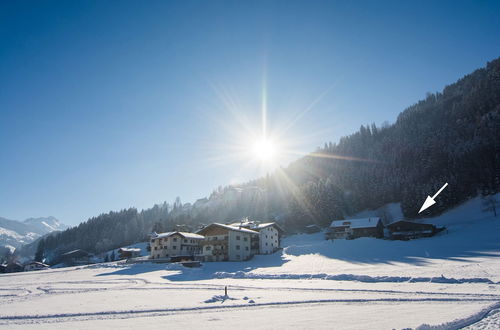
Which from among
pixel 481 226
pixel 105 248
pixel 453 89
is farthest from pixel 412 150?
pixel 105 248

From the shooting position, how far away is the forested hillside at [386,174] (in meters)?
93.6

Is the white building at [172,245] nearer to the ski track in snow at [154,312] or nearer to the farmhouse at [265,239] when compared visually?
the farmhouse at [265,239]

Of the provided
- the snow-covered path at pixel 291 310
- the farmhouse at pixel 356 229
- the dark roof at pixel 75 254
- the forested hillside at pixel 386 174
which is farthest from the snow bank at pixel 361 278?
the dark roof at pixel 75 254

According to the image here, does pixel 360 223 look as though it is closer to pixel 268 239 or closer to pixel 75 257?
pixel 268 239

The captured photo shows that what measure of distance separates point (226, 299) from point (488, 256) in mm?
36070

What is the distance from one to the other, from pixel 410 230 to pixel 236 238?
1781 inches

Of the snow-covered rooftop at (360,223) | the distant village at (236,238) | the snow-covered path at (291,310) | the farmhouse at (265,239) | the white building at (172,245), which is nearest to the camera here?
the snow-covered path at (291,310)

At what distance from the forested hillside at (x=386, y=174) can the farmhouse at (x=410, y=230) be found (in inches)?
817

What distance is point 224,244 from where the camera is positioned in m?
59.2

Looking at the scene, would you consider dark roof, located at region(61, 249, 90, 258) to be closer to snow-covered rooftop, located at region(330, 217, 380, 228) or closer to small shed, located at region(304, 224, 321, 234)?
small shed, located at region(304, 224, 321, 234)

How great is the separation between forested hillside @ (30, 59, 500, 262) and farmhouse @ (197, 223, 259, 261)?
4677 cm

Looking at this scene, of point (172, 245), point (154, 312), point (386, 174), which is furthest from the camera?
point (386, 174)

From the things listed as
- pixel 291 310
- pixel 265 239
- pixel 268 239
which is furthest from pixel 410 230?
pixel 291 310

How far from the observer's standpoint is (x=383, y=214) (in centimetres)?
10138
